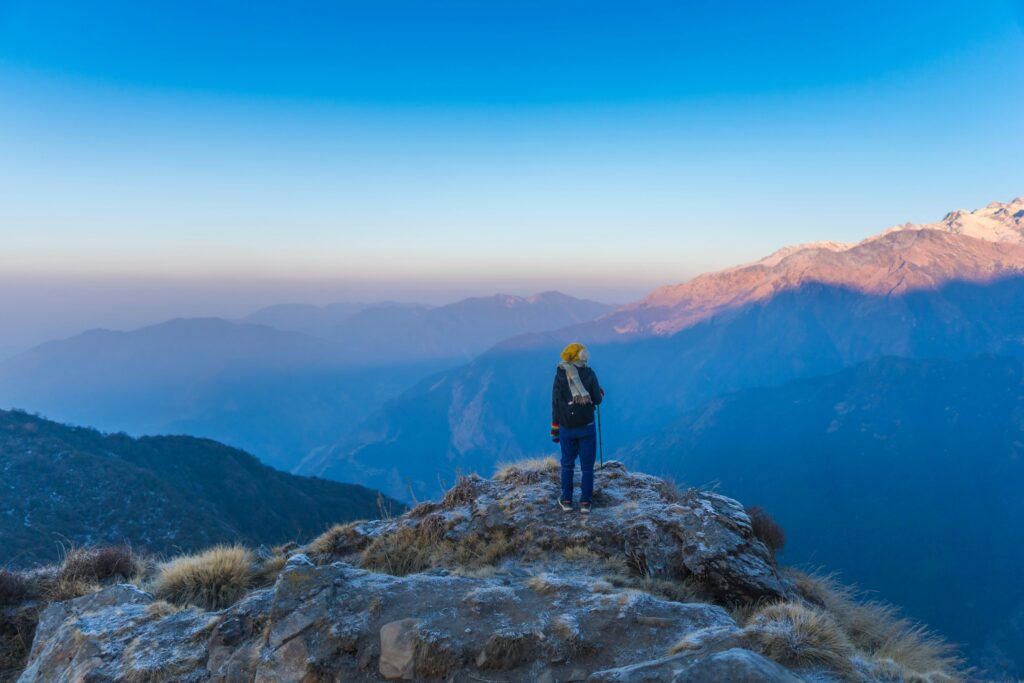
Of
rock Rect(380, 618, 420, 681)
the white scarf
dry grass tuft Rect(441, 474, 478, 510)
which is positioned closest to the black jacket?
the white scarf

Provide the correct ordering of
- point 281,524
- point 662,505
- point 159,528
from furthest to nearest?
point 281,524 < point 159,528 < point 662,505

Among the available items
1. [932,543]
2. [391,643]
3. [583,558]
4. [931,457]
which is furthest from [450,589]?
[931,457]

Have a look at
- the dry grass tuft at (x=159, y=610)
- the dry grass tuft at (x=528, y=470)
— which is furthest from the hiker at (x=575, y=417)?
the dry grass tuft at (x=159, y=610)

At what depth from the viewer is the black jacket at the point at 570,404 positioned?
10.4 meters

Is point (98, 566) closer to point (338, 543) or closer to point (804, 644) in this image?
point (338, 543)

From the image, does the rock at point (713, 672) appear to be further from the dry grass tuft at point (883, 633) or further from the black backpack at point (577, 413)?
the black backpack at point (577, 413)

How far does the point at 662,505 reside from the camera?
409 inches

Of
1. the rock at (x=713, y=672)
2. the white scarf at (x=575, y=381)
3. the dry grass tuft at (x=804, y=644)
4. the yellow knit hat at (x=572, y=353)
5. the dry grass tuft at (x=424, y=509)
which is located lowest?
the dry grass tuft at (x=424, y=509)

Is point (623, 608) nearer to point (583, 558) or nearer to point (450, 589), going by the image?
point (450, 589)

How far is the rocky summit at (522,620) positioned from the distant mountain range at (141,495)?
17751 mm

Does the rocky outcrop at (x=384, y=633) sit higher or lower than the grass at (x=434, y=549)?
higher

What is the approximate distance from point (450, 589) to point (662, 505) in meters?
5.13

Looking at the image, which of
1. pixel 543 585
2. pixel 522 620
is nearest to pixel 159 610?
pixel 522 620

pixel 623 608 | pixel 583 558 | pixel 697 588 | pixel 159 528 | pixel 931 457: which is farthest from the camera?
pixel 931 457
